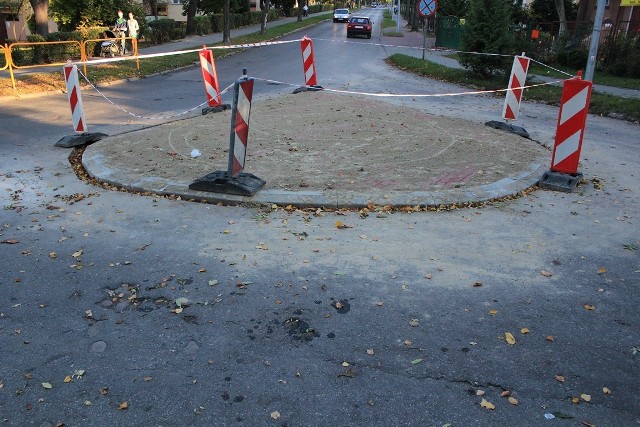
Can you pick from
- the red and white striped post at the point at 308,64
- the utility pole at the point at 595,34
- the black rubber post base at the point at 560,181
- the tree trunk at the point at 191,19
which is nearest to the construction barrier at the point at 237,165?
the black rubber post base at the point at 560,181

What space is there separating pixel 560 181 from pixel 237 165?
423cm

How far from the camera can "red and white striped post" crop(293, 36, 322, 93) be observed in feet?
45.5

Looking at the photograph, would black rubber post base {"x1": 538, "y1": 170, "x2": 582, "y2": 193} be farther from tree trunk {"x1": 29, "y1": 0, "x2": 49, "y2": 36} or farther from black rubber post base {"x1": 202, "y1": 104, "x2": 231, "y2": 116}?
tree trunk {"x1": 29, "y1": 0, "x2": 49, "y2": 36}

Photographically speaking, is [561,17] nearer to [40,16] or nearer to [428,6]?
[428,6]

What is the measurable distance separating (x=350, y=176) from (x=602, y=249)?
10.6 ft

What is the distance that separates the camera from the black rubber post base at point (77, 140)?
30.1 feet

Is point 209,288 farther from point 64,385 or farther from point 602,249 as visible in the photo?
point 602,249

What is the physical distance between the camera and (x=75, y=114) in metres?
9.01

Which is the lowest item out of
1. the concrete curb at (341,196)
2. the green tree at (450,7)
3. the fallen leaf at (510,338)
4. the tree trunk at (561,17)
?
the fallen leaf at (510,338)

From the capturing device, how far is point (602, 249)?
5.18 metres

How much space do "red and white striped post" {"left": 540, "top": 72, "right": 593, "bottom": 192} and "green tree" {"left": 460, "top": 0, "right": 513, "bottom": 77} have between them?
36.9 ft

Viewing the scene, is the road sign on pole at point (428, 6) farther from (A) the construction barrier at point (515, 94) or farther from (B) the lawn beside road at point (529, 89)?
(A) the construction barrier at point (515, 94)

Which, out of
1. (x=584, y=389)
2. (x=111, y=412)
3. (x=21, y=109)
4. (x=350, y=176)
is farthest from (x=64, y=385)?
(x=21, y=109)

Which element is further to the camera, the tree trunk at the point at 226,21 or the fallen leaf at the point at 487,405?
the tree trunk at the point at 226,21
